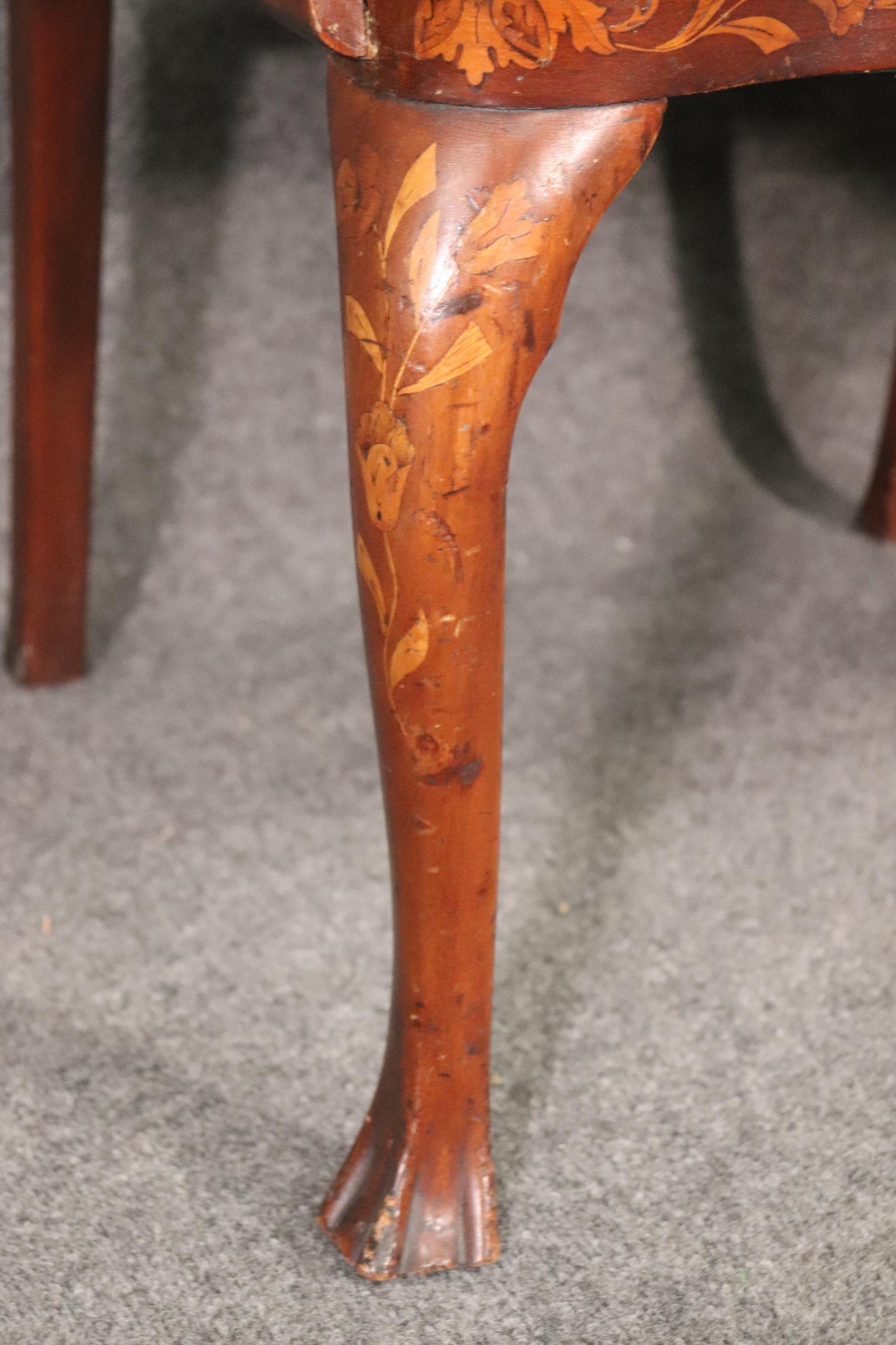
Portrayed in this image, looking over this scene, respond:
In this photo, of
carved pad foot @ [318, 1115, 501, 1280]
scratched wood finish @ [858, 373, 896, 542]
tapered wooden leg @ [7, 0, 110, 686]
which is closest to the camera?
carved pad foot @ [318, 1115, 501, 1280]

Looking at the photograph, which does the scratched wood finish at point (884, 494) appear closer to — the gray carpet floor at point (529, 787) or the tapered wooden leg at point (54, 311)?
the gray carpet floor at point (529, 787)

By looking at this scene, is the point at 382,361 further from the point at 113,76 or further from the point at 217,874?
the point at 113,76

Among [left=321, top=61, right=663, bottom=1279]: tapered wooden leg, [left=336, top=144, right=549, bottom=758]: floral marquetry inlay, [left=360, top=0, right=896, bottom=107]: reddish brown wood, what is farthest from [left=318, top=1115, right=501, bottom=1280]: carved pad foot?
[left=360, top=0, right=896, bottom=107]: reddish brown wood

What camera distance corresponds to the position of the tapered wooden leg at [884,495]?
97cm

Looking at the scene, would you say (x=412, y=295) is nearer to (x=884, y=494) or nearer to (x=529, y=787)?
(x=529, y=787)

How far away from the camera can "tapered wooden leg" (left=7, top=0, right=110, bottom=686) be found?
737 mm

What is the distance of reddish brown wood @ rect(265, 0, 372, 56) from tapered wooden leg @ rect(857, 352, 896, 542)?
0.60 m

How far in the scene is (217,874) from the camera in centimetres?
75

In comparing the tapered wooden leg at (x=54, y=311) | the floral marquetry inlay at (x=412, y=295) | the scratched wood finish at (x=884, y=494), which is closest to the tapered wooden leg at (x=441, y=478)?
the floral marquetry inlay at (x=412, y=295)

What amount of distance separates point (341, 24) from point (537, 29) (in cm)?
5

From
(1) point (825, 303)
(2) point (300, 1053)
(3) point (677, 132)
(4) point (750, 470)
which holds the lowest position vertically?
(2) point (300, 1053)

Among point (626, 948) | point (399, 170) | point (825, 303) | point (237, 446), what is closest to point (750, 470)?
point (825, 303)

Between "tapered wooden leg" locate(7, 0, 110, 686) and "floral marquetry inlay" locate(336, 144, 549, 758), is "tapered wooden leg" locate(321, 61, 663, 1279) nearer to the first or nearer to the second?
"floral marquetry inlay" locate(336, 144, 549, 758)

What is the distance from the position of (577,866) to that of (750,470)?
437 millimetres
